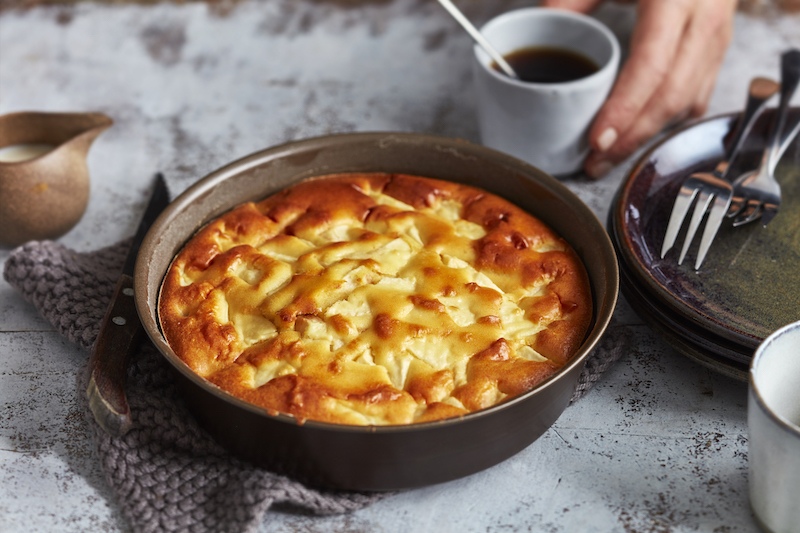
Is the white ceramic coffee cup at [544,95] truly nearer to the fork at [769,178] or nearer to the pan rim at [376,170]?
the pan rim at [376,170]

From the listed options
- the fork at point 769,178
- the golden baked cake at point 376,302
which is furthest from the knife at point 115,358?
the fork at point 769,178

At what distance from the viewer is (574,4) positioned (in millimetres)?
3043

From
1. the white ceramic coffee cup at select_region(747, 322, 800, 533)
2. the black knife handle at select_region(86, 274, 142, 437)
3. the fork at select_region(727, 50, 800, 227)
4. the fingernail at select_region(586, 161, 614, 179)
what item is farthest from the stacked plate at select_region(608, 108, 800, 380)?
the black knife handle at select_region(86, 274, 142, 437)

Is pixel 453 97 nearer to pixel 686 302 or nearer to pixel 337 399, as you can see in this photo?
pixel 686 302

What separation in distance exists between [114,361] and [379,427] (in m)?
0.72

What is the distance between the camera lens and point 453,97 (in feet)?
10.0

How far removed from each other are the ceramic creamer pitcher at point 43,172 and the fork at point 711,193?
69.3 inches

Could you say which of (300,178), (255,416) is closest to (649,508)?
(255,416)

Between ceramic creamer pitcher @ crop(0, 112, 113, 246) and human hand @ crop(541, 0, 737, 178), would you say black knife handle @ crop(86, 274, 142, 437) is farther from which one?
human hand @ crop(541, 0, 737, 178)

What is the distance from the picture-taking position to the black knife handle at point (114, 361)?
1623 mm

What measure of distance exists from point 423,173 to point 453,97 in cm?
89

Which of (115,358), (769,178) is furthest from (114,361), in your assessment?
(769,178)

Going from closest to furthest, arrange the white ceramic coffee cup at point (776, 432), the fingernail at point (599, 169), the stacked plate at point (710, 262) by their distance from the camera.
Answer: the white ceramic coffee cup at point (776, 432) < the stacked plate at point (710, 262) < the fingernail at point (599, 169)

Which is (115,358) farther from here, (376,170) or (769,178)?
(769,178)
